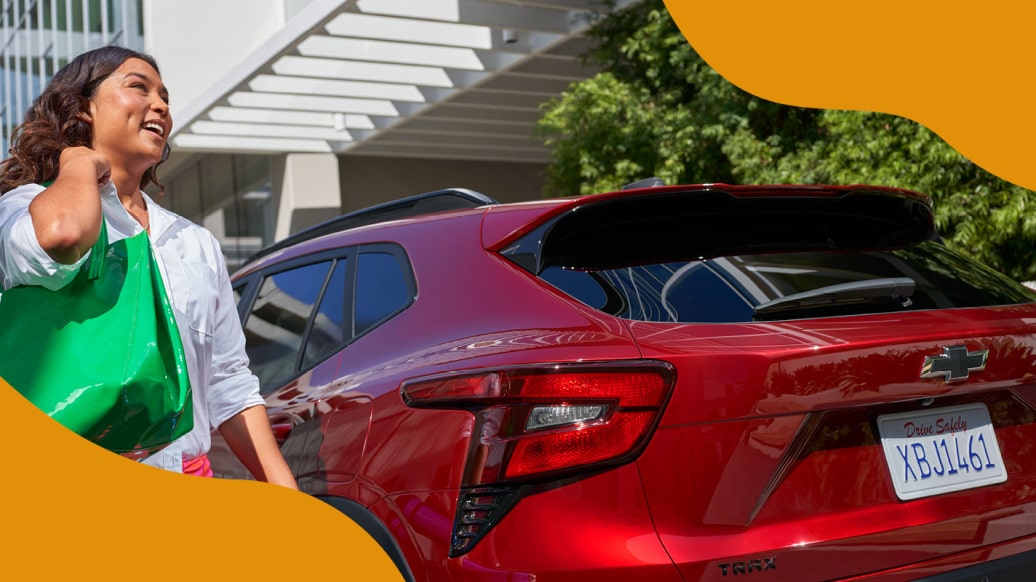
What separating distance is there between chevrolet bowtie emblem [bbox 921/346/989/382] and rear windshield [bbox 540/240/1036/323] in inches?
7.1

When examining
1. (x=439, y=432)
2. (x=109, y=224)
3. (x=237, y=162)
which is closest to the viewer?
(x=109, y=224)

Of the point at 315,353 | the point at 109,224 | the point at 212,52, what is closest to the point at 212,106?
the point at 212,52

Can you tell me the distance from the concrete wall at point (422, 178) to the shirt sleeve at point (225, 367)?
46.9 feet

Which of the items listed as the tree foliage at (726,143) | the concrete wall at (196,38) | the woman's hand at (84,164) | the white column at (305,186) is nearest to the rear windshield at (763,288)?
the woman's hand at (84,164)

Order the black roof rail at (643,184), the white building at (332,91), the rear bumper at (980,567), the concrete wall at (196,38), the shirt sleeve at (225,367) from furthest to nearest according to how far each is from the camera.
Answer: the concrete wall at (196,38)
the white building at (332,91)
the black roof rail at (643,184)
the shirt sleeve at (225,367)
the rear bumper at (980,567)

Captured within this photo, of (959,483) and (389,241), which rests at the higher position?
(389,241)

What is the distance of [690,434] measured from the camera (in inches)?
88.5

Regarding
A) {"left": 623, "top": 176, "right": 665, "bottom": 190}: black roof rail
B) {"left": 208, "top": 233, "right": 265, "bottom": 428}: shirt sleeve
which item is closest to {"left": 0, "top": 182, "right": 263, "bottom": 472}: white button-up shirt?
{"left": 208, "top": 233, "right": 265, "bottom": 428}: shirt sleeve

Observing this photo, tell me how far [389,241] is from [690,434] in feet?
4.23

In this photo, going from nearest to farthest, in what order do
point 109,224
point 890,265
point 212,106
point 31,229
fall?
point 31,229
point 109,224
point 890,265
point 212,106

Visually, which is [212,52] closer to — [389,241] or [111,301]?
[389,241]

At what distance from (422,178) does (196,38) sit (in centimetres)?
429

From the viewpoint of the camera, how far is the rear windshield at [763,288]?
2426 millimetres

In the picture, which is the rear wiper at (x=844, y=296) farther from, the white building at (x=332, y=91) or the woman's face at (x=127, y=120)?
the white building at (x=332, y=91)
